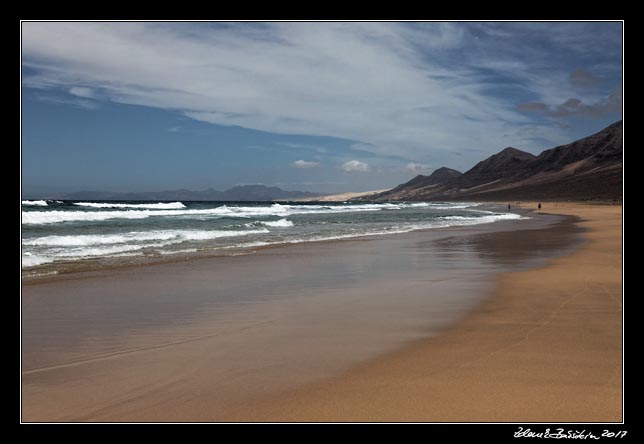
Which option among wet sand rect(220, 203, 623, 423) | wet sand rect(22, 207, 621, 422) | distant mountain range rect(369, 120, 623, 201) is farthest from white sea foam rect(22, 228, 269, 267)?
distant mountain range rect(369, 120, 623, 201)

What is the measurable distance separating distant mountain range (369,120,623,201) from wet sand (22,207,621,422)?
97673 millimetres

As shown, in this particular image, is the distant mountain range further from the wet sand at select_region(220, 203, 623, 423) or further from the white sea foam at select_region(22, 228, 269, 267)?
the wet sand at select_region(220, 203, 623, 423)

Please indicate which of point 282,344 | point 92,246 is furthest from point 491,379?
point 92,246

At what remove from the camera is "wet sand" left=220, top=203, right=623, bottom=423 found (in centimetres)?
292

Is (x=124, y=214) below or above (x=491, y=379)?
above

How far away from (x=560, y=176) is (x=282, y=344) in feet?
512

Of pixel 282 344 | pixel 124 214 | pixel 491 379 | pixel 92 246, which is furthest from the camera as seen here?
pixel 124 214

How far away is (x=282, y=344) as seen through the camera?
14.5 feet

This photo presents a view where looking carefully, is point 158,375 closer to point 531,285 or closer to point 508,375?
point 508,375

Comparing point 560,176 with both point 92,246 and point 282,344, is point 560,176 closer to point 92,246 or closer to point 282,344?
point 92,246

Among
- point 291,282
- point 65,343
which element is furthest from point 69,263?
point 65,343

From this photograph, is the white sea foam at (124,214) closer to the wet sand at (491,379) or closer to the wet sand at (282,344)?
the wet sand at (282,344)

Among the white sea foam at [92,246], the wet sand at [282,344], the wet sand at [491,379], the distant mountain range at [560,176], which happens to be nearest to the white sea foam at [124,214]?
the white sea foam at [92,246]

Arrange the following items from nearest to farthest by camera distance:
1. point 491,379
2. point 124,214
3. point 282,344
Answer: point 491,379 → point 282,344 → point 124,214
